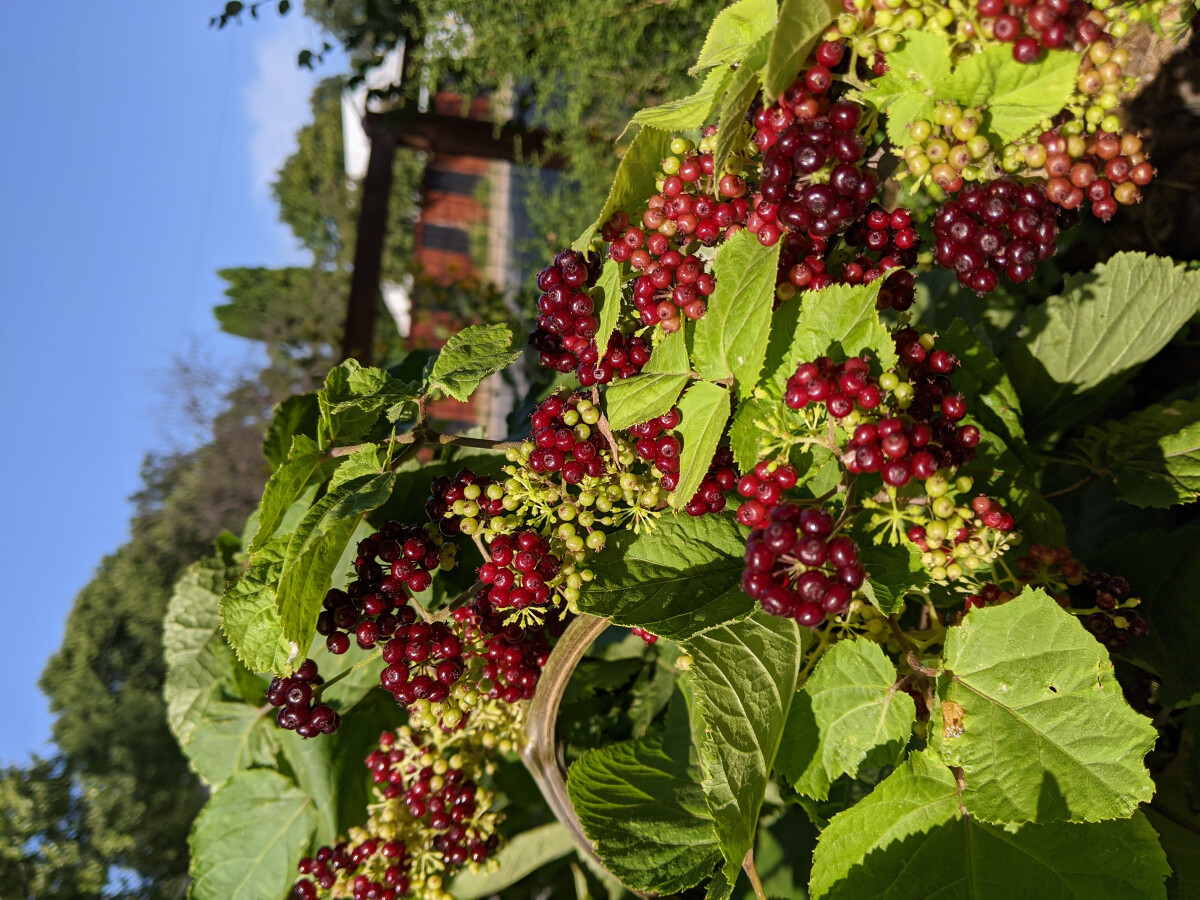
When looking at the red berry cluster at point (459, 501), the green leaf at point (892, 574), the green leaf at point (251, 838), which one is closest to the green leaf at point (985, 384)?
the green leaf at point (892, 574)

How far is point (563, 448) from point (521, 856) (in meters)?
0.65

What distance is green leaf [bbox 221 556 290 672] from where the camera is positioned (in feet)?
1.80

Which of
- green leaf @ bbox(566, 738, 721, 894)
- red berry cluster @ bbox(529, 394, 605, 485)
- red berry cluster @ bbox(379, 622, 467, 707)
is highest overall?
red berry cluster @ bbox(529, 394, 605, 485)

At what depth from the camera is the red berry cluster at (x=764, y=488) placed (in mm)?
475

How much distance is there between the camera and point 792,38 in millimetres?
410

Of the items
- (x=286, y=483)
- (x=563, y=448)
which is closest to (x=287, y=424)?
(x=286, y=483)

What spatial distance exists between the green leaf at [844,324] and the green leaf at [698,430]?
64 mm

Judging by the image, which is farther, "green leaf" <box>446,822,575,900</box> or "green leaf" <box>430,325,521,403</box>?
"green leaf" <box>446,822,575,900</box>

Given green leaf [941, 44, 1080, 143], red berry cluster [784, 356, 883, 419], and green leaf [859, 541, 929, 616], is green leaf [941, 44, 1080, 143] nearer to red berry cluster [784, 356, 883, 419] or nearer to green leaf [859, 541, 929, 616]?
red berry cluster [784, 356, 883, 419]

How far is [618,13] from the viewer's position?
1.69 metres

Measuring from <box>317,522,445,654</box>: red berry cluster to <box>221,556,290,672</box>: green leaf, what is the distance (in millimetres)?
33

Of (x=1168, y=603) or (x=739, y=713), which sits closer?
(x=739, y=713)

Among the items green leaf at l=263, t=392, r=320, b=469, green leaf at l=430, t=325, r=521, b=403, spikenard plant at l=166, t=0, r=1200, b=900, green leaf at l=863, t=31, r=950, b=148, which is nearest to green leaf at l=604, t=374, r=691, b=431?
spikenard plant at l=166, t=0, r=1200, b=900

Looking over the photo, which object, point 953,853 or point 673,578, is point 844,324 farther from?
point 953,853
